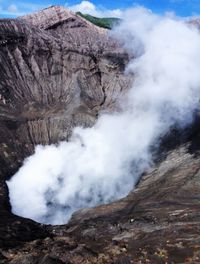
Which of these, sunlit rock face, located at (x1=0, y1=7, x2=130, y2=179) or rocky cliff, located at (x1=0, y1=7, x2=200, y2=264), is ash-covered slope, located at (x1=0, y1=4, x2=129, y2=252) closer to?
sunlit rock face, located at (x1=0, y1=7, x2=130, y2=179)

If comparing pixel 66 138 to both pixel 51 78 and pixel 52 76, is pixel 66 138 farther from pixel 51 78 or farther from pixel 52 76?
pixel 52 76

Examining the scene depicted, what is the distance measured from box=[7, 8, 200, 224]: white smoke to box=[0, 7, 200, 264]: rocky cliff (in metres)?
2.16

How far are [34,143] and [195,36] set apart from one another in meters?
36.6

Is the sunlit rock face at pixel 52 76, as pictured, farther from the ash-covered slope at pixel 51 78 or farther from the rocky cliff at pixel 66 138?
the rocky cliff at pixel 66 138

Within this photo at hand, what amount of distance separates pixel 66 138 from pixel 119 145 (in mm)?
7776

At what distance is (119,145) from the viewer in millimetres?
74625

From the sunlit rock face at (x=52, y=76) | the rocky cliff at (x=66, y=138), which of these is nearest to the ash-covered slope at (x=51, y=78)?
the sunlit rock face at (x=52, y=76)

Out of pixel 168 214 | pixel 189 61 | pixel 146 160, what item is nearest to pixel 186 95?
pixel 189 61

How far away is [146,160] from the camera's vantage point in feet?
229

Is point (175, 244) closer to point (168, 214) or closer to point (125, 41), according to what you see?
point (168, 214)

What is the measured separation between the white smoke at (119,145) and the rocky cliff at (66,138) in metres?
2.16

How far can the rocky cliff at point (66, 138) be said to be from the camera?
4303 centimetres

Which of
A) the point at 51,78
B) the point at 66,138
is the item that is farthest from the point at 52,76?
the point at 66,138

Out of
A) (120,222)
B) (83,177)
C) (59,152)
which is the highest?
(59,152)
